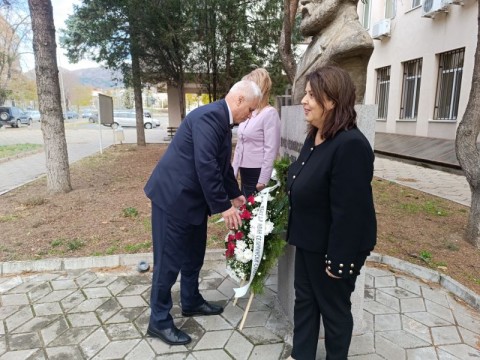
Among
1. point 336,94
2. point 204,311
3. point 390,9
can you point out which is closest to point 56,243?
point 204,311

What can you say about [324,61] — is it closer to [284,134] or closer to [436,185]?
[284,134]

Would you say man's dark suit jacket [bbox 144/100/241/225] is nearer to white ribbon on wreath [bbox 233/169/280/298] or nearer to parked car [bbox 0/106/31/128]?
white ribbon on wreath [bbox 233/169/280/298]

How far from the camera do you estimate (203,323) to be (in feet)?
9.78

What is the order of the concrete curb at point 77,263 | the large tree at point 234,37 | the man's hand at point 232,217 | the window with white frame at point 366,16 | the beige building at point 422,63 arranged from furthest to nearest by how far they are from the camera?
1. the window with white frame at point 366,16
2. the beige building at point 422,63
3. the large tree at point 234,37
4. the concrete curb at point 77,263
5. the man's hand at point 232,217

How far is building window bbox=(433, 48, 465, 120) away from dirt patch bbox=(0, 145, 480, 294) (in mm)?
7098

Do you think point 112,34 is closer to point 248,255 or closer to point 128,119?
point 248,255

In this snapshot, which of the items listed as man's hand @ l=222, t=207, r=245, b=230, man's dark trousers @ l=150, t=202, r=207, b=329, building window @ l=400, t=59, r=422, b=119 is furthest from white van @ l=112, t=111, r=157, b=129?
man's hand @ l=222, t=207, r=245, b=230

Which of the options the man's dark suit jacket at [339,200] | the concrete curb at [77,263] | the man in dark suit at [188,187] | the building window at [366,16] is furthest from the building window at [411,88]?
the man's dark suit jacket at [339,200]

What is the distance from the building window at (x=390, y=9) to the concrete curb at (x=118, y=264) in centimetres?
1595

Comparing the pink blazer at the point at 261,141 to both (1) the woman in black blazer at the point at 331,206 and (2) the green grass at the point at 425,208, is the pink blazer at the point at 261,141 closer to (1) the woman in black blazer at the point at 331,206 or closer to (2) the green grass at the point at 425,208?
(1) the woman in black blazer at the point at 331,206

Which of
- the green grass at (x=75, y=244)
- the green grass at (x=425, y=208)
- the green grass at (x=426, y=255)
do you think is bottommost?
the green grass at (x=425, y=208)

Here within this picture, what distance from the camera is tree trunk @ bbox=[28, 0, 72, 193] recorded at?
20.2 feet

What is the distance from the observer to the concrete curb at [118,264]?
3.73 m

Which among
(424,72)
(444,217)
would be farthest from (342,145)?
(424,72)
